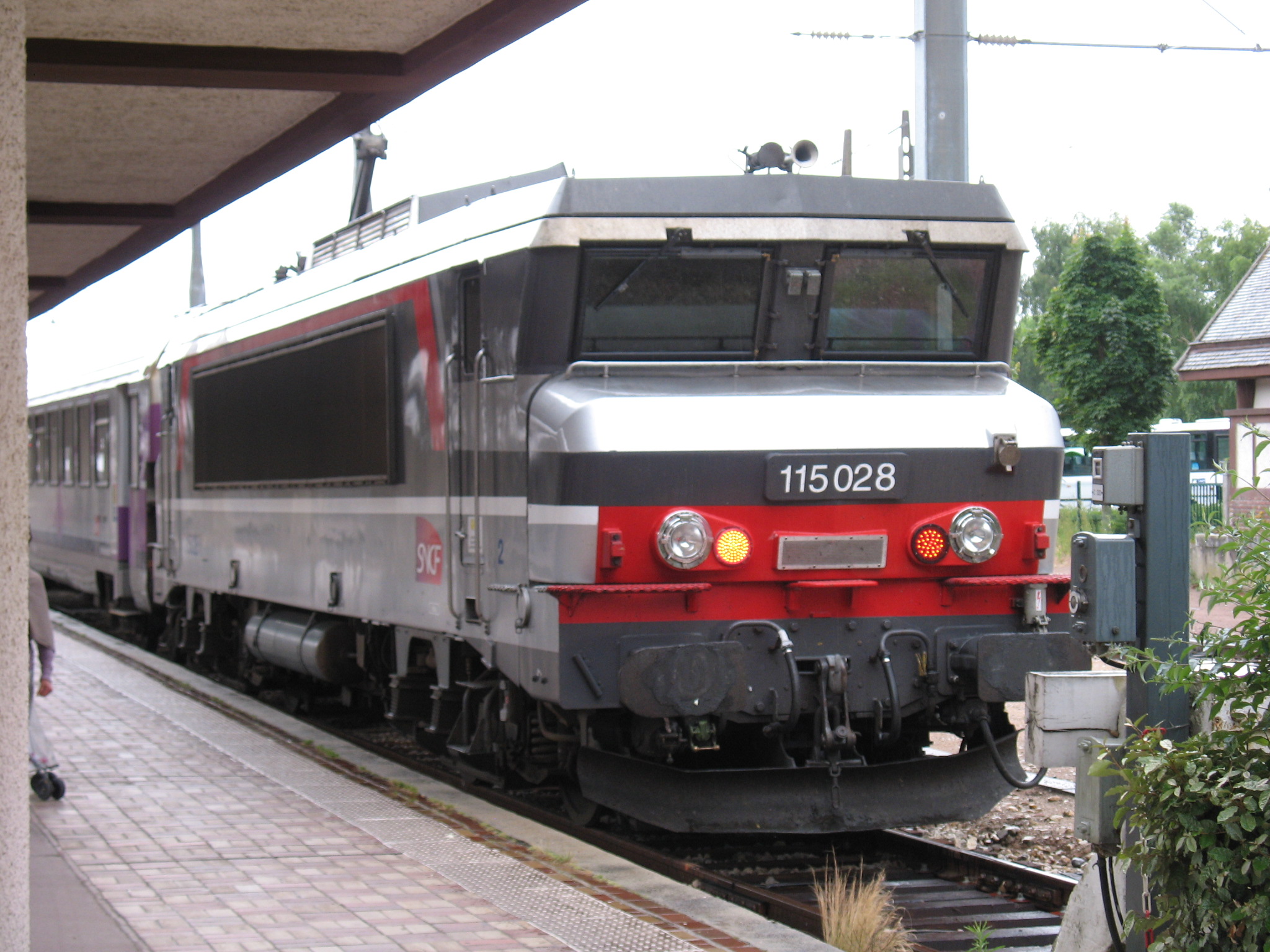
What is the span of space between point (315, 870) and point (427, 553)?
245cm

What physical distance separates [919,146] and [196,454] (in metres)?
6.82

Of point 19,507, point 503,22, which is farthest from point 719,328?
point 19,507

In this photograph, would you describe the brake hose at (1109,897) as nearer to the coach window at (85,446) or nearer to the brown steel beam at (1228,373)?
the coach window at (85,446)

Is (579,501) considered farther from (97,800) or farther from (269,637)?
(269,637)

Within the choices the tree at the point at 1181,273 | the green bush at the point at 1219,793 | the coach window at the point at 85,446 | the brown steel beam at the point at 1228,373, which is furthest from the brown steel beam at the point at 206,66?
the tree at the point at 1181,273

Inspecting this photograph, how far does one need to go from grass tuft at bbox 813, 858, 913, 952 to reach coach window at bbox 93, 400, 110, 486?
13937 mm

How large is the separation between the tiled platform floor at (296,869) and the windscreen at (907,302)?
301cm

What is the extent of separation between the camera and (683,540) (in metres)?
7.38

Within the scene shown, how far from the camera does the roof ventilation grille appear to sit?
10148 millimetres

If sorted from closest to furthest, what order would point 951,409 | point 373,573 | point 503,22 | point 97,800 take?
point 503,22
point 951,409
point 97,800
point 373,573

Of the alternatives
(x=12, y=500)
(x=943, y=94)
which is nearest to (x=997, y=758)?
(x=12, y=500)

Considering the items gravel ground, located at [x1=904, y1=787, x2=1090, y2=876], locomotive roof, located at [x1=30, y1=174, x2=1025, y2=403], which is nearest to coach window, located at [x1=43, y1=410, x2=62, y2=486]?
locomotive roof, located at [x1=30, y1=174, x2=1025, y2=403]

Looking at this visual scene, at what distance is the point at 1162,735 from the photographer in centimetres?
487

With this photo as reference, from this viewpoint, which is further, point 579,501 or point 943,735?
point 943,735
